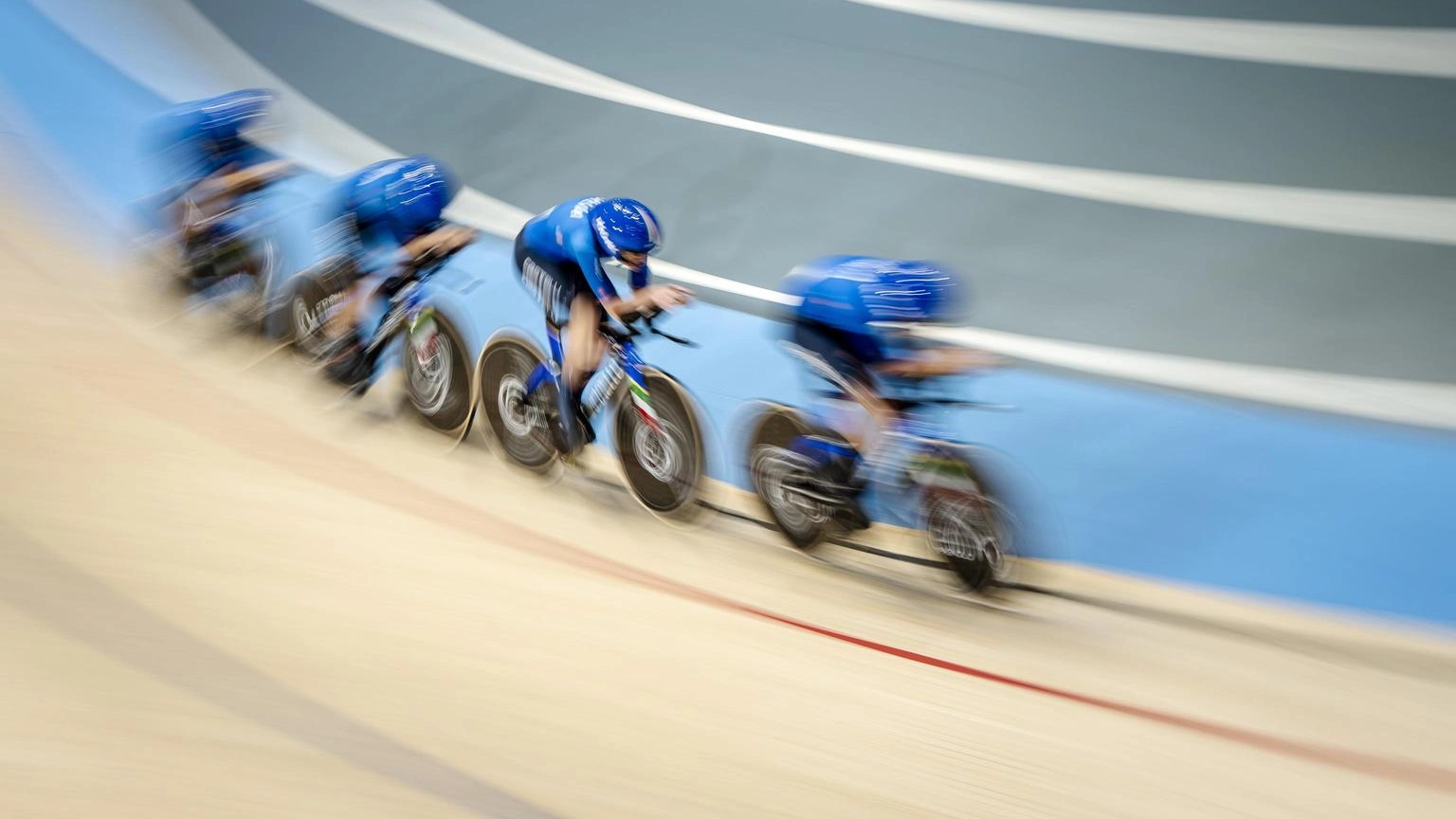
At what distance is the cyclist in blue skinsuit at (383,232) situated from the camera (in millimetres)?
3881

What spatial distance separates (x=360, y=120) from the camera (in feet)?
21.8

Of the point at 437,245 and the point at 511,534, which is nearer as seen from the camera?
the point at 511,534

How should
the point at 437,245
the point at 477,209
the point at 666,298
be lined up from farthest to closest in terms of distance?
the point at 477,209, the point at 437,245, the point at 666,298

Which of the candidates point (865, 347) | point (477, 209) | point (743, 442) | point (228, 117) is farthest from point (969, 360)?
point (477, 209)

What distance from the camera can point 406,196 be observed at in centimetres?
387

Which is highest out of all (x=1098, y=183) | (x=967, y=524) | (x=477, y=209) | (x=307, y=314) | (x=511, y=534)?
(x=1098, y=183)

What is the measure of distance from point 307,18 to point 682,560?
226 inches

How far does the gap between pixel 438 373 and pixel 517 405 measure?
409 mm

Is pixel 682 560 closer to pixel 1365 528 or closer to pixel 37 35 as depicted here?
pixel 1365 528

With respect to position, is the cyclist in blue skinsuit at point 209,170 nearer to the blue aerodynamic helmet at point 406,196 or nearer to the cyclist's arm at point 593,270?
the blue aerodynamic helmet at point 406,196

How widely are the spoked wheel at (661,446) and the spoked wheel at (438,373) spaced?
0.74m

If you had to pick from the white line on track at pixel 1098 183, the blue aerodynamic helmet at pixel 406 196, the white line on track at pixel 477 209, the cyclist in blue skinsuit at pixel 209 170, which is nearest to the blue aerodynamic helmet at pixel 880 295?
the white line on track at pixel 477 209

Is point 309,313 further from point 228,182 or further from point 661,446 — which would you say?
point 661,446

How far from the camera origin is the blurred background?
220 cm
